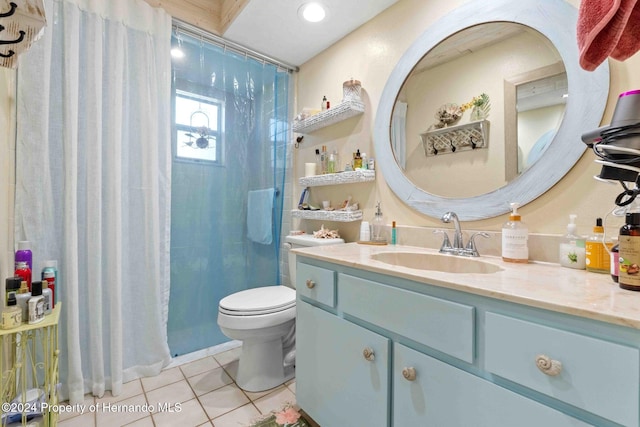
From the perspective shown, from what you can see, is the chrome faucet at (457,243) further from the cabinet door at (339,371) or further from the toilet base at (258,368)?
the toilet base at (258,368)

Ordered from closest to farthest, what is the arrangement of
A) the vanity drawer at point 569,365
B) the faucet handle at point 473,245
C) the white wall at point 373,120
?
the vanity drawer at point 569,365 < the white wall at point 373,120 < the faucet handle at point 473,245

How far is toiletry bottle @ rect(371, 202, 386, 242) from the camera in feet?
5.16

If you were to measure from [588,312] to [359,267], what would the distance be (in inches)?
23.8

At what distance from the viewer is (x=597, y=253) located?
848 millimetres

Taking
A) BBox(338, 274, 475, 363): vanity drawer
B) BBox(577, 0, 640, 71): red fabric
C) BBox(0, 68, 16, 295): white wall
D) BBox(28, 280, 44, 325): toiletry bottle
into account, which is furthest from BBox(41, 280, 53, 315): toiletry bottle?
BBox(577, 0, 640, 71): red fabric

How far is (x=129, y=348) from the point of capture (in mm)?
1615

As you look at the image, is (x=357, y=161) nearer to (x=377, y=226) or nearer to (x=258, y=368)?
→ (x=377, y=226)

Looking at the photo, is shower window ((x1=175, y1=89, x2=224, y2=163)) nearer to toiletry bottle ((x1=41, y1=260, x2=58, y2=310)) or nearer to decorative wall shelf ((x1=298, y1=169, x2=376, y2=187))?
decorative wall shelf ((x1=298, y1=169, x2=376, y2=187))

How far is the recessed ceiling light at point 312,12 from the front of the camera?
5.35 feet

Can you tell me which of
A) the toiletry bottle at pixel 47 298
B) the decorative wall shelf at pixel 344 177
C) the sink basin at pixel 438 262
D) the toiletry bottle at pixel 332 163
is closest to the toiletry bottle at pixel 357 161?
the decorative wall shelf at pixel 344 177

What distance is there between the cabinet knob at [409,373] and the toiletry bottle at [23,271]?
5.04ft

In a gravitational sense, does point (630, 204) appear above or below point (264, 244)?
above

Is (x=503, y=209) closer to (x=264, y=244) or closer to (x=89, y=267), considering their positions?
(x=264, y=244)

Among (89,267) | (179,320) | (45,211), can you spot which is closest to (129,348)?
(179,320)
